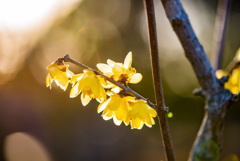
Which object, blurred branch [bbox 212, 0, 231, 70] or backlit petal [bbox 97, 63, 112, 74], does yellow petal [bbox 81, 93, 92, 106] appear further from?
blurred branch [bbox 212, 0, 231, 70]

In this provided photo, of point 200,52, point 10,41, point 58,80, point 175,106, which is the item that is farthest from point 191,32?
point 10,41

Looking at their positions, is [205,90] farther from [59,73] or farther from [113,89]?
[59,73]

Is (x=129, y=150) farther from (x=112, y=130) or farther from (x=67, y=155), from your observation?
(x=67, y=155)

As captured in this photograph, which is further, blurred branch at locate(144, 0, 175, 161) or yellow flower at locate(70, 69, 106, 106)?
yellow flower at locate(70, 69, 106, 106)

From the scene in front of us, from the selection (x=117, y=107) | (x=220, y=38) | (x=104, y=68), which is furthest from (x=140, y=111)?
(x=220, y=38)

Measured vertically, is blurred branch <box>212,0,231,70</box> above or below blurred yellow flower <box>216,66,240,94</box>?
above

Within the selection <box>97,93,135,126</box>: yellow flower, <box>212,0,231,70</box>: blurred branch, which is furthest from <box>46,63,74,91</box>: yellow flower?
<box>212,0,231,70</box>: blurred branch

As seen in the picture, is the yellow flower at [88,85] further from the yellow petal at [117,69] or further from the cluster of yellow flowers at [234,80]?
the cluster of yellow flowers at [234,80]
